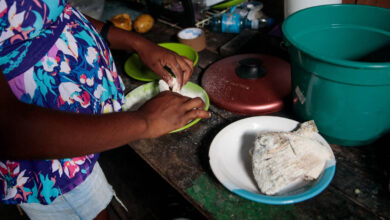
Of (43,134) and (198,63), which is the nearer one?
(43,134)

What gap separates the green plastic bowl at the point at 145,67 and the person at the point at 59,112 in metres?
0.30

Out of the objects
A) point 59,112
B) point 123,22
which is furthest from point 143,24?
point 59,112

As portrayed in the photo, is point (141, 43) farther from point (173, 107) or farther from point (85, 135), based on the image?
point (85, 135)

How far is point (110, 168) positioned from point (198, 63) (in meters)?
1.12

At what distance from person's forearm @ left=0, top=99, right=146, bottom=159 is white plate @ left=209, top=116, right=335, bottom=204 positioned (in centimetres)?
29

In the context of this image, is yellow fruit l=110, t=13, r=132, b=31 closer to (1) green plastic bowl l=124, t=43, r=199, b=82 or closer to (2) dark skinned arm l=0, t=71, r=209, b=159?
(1) green plastic bowl l=124, t=43, r=199, b=82

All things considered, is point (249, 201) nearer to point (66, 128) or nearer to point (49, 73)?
point (66, 128)

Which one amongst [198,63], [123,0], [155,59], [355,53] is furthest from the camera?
[123,0]

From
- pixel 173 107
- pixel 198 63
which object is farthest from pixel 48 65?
pixel 198 63

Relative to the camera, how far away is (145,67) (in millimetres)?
1480

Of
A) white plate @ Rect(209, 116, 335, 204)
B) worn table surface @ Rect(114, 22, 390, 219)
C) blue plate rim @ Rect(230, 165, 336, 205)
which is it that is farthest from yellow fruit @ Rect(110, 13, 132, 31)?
blue plate rim @ Rect(230, 165, 336, 205)

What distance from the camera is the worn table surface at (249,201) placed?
786 mm

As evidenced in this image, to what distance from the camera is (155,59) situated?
1175 mm

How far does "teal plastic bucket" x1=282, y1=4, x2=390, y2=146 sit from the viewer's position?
0.75 metres
